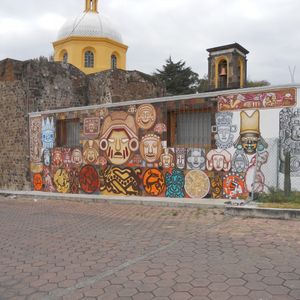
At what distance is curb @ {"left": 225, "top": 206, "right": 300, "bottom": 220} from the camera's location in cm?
750

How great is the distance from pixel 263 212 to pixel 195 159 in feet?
10.6

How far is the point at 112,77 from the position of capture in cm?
1823

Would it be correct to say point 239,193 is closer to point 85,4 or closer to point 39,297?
point 39,297

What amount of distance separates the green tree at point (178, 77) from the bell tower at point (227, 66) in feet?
34.1

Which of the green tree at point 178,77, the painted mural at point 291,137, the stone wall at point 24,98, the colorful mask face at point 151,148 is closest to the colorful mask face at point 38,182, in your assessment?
the stone wall at point 24,98

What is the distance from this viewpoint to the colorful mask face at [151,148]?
11.4 metres

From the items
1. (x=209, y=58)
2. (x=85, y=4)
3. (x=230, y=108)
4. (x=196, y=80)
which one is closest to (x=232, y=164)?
(x=230, y=108)

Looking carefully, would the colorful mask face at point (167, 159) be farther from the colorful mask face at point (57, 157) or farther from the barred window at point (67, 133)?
the colorful mask face at point (57, 157)

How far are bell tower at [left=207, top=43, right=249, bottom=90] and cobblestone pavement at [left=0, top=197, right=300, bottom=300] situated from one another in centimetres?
2396

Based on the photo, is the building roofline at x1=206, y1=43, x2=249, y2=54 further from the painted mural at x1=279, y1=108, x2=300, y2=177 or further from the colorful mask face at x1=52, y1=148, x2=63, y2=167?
the painted mural at x1=279, y1=108, x2=300, y2=177

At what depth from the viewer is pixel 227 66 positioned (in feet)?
103

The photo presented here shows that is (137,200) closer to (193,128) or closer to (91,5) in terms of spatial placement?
(193,128)

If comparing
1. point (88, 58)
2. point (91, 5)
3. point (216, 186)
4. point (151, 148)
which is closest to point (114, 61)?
point (88, 58)

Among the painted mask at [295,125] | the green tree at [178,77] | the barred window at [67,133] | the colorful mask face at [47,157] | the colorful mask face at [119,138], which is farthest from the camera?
the green tree at [178,77]
